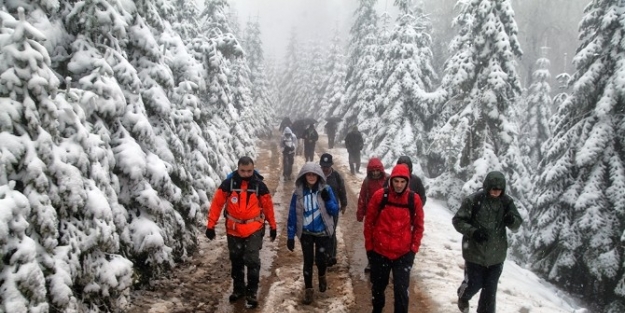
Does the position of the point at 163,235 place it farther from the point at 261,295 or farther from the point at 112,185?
the point at 261,295

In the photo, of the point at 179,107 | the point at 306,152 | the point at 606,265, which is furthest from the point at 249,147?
the point at 606,265

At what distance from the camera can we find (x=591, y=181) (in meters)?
14.1

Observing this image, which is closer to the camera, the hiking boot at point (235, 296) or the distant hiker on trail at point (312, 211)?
the distant hiker on trail at point (312, 211)

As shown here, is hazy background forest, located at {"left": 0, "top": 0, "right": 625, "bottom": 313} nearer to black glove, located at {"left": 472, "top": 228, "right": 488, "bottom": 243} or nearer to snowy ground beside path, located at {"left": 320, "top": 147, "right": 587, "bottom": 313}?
snowy ground beside path, located at {"left": 320, "top": 147, "right": 587, "bottom": 313}

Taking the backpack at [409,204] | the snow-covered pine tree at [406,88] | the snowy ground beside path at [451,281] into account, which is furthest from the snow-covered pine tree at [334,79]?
the backpack at [409,204]

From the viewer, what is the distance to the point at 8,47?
464 centimetres

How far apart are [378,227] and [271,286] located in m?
3.09

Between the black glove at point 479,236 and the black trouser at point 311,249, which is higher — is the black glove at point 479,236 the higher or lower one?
the higher one

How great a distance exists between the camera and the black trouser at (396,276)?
20.3ft

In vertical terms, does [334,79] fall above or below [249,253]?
above

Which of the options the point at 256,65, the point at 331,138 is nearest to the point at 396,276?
the point at 331,138

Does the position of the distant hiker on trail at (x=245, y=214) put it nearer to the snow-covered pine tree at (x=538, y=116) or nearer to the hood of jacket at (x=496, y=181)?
the hood of jacket at (x=496, y=181)

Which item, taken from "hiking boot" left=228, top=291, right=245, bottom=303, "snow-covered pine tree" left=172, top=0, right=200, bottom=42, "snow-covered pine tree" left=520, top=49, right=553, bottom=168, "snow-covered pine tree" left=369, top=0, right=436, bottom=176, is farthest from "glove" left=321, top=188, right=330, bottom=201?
"snow-covered pine tree" left=520, top=49, right=553, bottom=168

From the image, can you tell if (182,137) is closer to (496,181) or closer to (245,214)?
(245,214)
